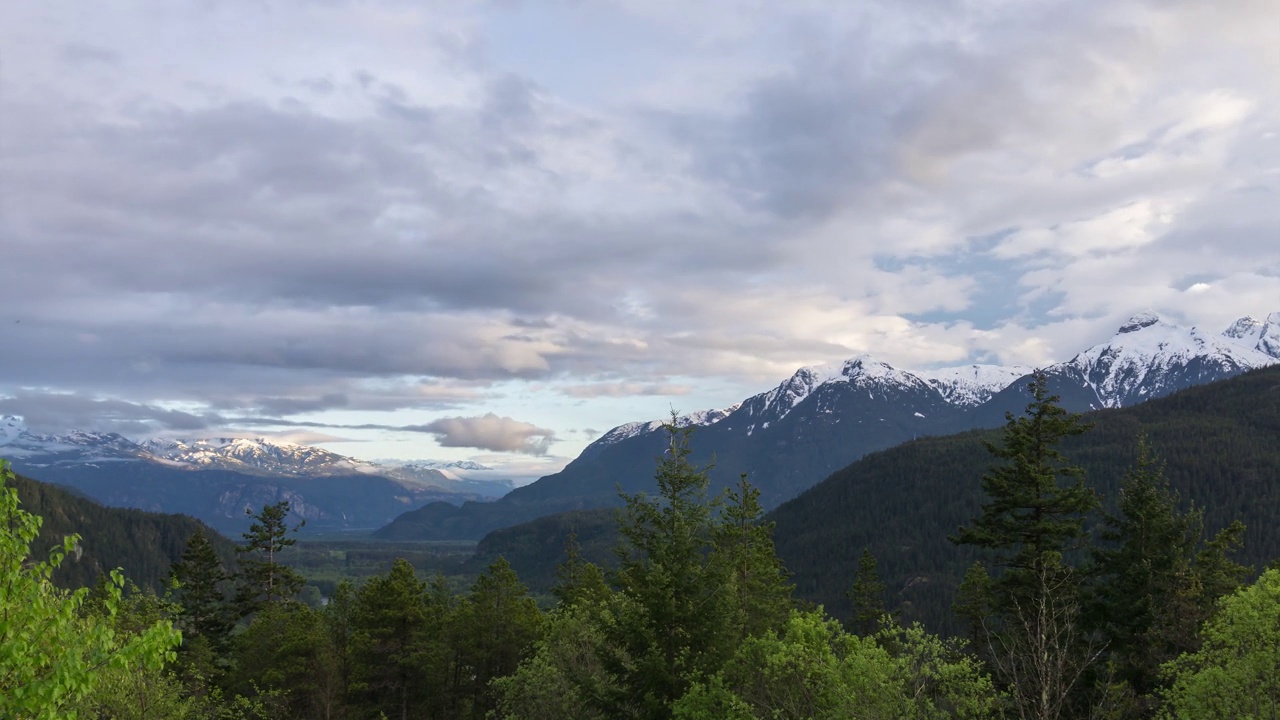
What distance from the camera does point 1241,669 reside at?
25234 mm

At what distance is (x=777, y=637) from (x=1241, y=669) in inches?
634

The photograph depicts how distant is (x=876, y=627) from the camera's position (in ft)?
291

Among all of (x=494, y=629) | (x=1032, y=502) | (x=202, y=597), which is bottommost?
(x=494, y=629)

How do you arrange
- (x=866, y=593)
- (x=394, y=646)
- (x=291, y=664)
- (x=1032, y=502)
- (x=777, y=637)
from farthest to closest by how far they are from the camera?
1. (x=866, y=593)
2. (x=394, y=646)
3. (x=291, y=664)
4. (x=777, y=637)
5. (x=1032, y=502)

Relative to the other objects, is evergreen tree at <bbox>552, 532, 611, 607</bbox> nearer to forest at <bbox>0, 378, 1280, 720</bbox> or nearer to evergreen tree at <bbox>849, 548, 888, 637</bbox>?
forest at <bbox>0, 378, 1280, 720</bbox>

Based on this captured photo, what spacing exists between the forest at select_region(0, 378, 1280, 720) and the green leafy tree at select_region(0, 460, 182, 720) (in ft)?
0.18

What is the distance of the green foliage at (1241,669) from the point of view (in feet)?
81.6

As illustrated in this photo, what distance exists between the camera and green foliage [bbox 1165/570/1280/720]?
24859 mm

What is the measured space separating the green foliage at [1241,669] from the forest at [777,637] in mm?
86

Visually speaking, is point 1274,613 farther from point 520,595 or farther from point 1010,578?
point 520,595

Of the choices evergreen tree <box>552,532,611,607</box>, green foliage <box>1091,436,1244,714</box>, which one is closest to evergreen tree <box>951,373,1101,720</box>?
green foliage <box>1091,436,1244,714</box>

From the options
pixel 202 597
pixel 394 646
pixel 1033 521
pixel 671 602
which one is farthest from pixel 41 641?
pixel 202 597

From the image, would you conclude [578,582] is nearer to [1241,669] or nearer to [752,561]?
[752,561]

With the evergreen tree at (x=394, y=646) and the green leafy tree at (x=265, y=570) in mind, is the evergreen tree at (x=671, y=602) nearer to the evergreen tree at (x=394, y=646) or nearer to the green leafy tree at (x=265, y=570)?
the evergreen tree at (x=394, y=646)
